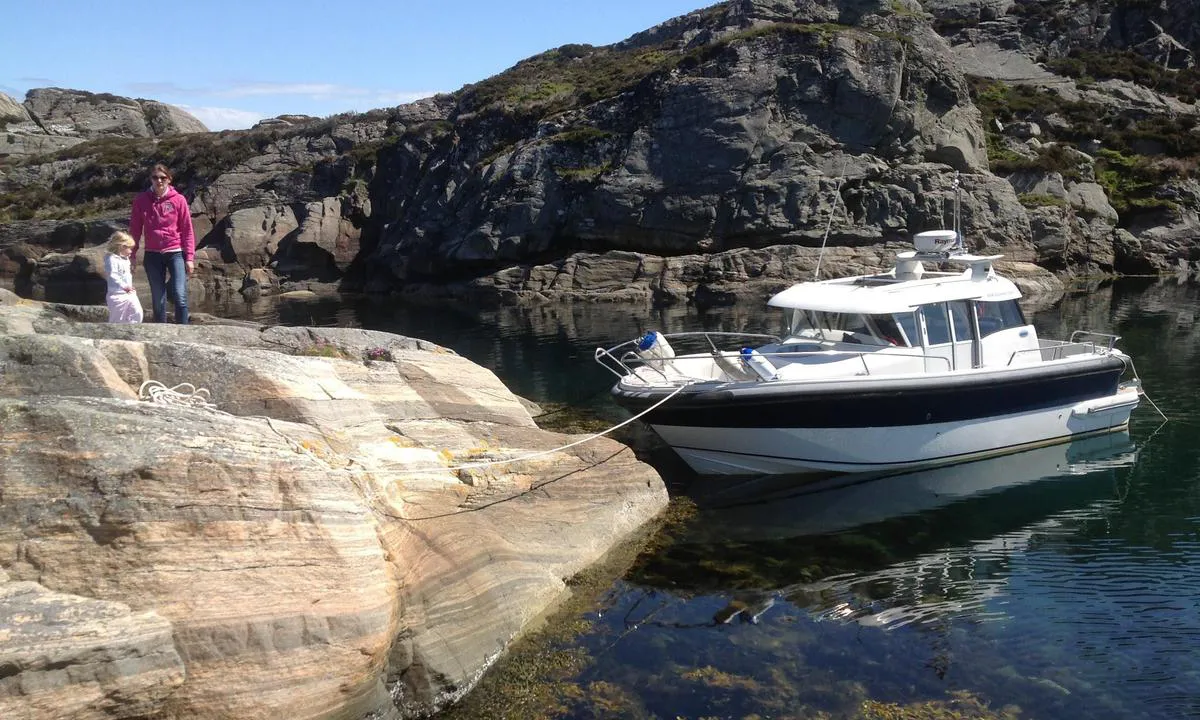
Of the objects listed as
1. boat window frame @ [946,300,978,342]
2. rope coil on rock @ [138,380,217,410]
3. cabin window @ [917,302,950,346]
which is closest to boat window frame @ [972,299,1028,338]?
boat window frame @ [946,300,978,342]

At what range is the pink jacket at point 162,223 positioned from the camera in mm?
12547

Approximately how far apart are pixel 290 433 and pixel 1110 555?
9.77 metres

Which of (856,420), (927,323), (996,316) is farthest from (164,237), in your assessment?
(996,316)

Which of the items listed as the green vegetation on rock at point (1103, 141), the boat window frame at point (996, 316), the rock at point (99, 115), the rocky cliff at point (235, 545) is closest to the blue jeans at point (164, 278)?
the rocky cliff at point (235, 545)

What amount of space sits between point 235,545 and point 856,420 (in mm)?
9404

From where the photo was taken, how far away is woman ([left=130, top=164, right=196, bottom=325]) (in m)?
12.5

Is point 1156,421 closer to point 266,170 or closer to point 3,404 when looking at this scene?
point 3,404

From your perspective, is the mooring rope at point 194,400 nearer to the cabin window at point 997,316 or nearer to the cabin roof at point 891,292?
the cabin roof at point 891,292

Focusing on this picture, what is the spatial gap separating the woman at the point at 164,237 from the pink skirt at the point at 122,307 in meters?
0.65

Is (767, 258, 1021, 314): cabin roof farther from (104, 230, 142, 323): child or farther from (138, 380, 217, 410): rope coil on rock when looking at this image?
(104, 230, 142, 323): child

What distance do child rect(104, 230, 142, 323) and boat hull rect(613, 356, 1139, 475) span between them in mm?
6919

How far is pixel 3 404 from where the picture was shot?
7141 mm

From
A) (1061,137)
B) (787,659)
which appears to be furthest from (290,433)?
(1061,137)

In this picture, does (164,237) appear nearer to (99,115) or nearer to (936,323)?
(936,323)
